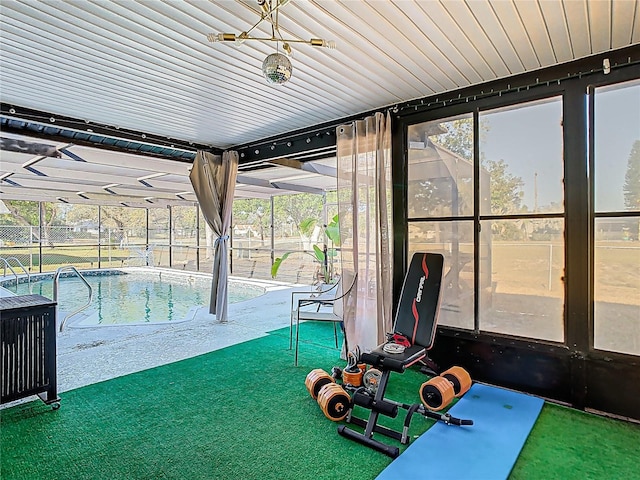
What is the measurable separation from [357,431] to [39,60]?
3479 mm

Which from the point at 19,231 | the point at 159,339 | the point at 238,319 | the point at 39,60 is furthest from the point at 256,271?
the point at 39,60

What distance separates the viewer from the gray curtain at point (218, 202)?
5.33m

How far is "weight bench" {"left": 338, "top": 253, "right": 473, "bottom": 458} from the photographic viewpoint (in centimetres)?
241

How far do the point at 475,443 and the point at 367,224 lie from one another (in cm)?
211

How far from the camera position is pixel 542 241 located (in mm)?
3035

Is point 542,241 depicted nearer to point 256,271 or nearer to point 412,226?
point 412,226

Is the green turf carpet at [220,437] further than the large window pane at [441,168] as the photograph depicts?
No

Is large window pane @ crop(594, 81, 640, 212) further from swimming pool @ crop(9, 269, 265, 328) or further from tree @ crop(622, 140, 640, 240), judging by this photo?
swimming pool @ crop(9, 269, 265, 328)

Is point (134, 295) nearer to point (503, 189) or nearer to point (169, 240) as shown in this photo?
point (169, 240)

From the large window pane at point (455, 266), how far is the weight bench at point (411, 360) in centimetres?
40

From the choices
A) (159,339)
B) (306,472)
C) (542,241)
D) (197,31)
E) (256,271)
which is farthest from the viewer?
(256,271)

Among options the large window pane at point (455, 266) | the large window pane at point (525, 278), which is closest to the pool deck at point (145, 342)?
the large window pane at point (455, 266)

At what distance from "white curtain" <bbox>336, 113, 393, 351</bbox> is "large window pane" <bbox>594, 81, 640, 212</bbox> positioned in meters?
1.69

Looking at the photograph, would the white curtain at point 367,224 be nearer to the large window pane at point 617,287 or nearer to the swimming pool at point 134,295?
the large window pane at point 617,287
